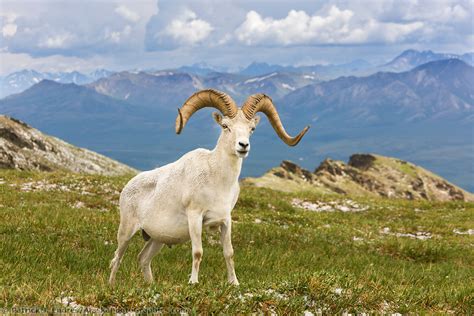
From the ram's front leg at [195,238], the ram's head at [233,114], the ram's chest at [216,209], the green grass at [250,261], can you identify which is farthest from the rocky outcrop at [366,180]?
the ram's front leg at [195,238]

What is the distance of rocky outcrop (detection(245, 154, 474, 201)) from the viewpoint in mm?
62312

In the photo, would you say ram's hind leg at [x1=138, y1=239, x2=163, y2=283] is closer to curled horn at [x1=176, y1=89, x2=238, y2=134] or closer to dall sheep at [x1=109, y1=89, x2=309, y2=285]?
dall sheep at [x1=109, y1=89, x2=309, y2=285]

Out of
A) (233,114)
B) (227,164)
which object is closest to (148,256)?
(227,164)

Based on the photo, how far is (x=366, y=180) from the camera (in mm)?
84688

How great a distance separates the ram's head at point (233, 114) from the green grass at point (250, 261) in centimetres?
259

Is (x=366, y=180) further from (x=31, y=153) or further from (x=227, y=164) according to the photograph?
(x=227, y=164)

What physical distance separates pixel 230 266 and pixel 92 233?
712cm

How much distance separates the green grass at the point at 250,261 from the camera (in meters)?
7.82

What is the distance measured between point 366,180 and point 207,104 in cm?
7775

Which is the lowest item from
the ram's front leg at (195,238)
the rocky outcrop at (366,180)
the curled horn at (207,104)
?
the rocky outcrop at (366,180)

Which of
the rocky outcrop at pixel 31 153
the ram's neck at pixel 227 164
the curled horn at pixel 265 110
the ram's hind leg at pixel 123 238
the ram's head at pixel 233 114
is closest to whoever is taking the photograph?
the ram's head at pixel 233 114

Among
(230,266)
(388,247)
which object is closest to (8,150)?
(388,247)

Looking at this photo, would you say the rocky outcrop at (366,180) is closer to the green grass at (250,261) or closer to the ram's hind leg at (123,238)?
the green grass at (250,261)

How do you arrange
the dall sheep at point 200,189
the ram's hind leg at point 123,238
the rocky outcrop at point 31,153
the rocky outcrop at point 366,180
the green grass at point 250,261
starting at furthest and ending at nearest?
the rocky outcrop at point 366,180 → the rocky outcrop at point 31,153 → the ram's hind leg at point 123,238 → the dall sheep at point 200,189 → the green grass at point 250,261
